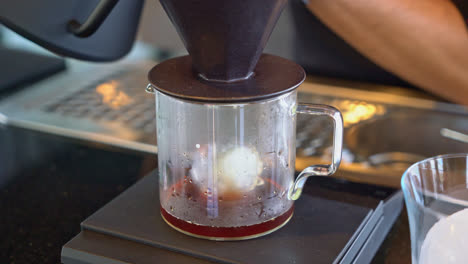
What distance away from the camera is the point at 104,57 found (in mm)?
666

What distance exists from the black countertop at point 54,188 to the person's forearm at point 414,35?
414mm

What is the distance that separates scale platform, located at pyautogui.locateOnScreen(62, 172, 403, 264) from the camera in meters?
0.51

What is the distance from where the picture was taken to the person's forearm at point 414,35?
96 cm

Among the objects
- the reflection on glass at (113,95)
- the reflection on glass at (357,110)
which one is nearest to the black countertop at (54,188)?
the reflection on glass at (113,95)

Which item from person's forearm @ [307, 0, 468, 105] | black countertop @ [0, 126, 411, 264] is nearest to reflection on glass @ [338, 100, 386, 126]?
person's forearm @ [307, 0, 468, 105]

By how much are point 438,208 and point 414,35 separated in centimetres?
52

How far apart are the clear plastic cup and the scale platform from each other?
68mm

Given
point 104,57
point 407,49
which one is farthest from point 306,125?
point 104,57

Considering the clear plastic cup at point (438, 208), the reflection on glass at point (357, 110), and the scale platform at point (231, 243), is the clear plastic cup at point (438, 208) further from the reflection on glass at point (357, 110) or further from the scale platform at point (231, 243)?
the reflection on glass at point (357, 110)

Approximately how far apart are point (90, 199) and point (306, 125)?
365 millimetres

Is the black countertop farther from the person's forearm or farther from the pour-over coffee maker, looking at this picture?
the person's forearm

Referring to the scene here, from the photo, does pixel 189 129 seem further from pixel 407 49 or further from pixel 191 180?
pixel 407 49

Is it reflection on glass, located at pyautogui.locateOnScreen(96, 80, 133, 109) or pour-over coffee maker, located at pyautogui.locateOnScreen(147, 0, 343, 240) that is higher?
pour-over coffee maker, located at pyautogui.locateOnScreen(147, 0, 343, 240)

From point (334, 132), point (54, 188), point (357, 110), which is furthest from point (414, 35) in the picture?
point (54, 188)
